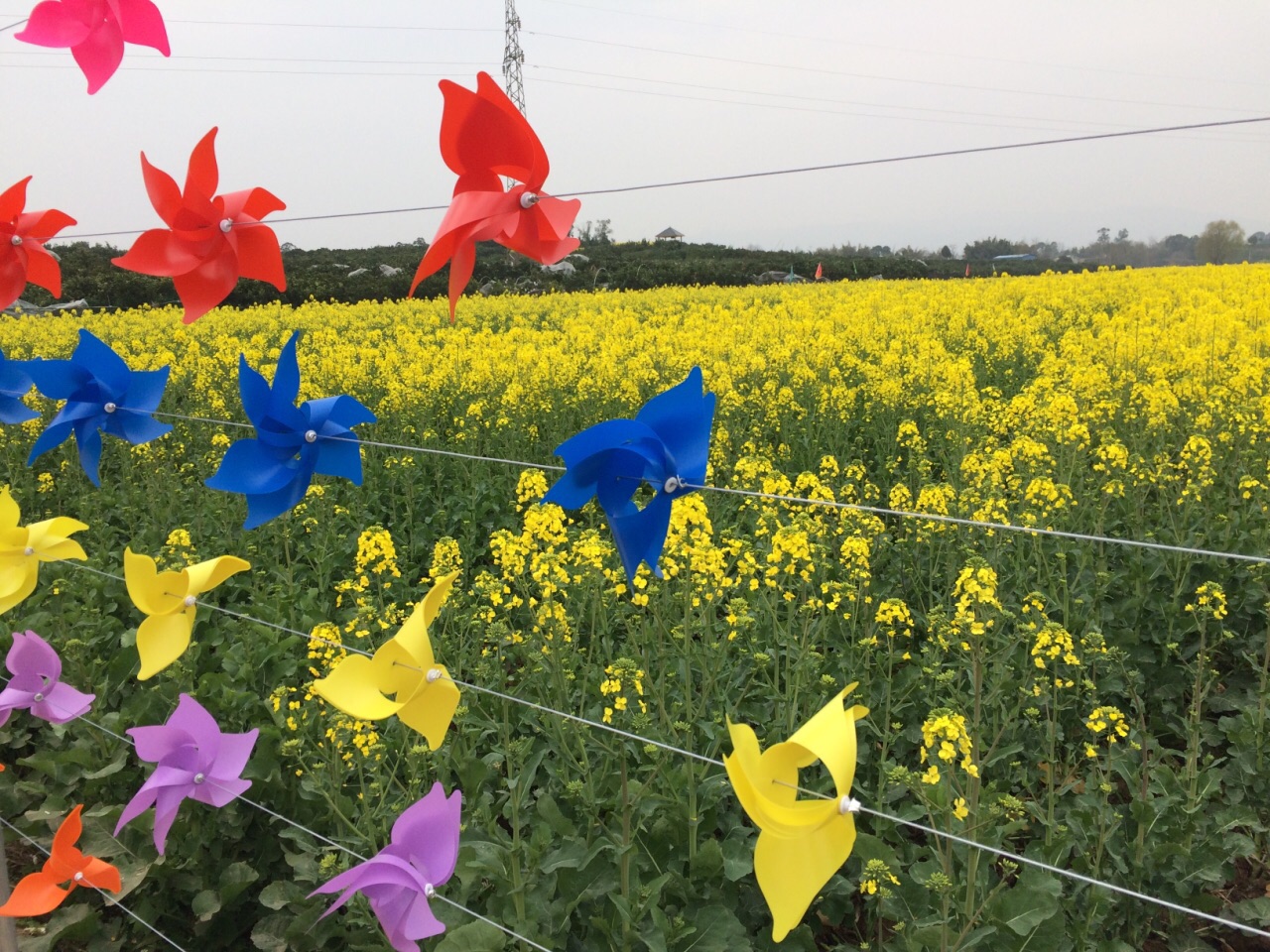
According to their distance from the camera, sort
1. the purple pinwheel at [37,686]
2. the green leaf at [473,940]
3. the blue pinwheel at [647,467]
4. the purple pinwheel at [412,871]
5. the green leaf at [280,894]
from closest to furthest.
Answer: the blue pinwheel at [647,467], the purple pinwheel at [412,871], the green leaf at [473,940], the purple pinwheel at [37,686], the green leaf at [280,894]

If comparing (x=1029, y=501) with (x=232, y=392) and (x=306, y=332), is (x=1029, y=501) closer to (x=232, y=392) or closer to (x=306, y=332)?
(x=232, y=392)

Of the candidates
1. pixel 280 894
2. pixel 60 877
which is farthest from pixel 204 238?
pixel 280 894

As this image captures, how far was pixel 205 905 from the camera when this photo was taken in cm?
228

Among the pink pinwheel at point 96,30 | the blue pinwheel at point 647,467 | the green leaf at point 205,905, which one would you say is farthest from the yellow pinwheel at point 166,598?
the green leaf at point 205,905

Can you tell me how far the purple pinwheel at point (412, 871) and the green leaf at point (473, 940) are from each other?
1.46 ft

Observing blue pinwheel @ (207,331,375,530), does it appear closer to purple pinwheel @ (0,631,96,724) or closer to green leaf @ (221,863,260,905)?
purple pinwheel @ (0,631,96,724)

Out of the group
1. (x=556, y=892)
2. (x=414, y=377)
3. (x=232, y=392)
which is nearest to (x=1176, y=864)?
(x=556, y=892)

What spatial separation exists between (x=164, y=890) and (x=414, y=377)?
4.34 metres

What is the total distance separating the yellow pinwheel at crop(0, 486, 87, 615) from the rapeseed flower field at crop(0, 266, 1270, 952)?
2.21 feet

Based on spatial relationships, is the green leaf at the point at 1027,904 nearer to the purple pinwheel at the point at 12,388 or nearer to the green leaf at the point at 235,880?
the green leaf at the point at 235,880

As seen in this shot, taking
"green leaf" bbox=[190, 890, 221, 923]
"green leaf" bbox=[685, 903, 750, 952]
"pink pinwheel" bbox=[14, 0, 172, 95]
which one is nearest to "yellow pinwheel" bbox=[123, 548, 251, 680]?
"pink pinwheel" bbox=[14, 0, 172, 95]

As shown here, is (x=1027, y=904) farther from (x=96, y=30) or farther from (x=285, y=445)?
(x=96, y=30)

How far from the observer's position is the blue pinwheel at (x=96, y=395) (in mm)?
1927

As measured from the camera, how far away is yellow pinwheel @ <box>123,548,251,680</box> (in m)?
1.51
